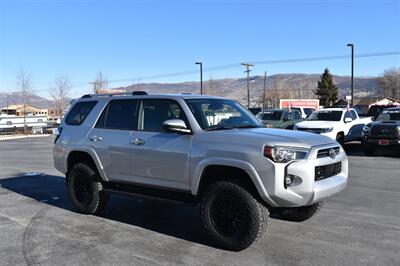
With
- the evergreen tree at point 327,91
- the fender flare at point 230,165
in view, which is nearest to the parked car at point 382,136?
the fender flare at point 230,165

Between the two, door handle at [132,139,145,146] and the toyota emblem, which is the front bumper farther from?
door handle at [132,139,145,146]

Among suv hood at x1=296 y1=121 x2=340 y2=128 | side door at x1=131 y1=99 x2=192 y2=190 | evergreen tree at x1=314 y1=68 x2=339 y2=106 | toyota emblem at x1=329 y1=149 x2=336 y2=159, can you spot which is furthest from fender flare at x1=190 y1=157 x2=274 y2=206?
evergreen tree at x1=314 y1=68 x2=339 y2=106

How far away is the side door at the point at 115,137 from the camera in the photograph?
6.97 m

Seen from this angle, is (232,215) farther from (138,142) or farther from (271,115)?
(271,115)

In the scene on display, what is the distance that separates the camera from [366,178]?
437 inches

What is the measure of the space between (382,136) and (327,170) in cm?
1098

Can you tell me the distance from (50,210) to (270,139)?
173 inches

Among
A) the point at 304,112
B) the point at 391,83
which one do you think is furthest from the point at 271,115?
the point at 391,83

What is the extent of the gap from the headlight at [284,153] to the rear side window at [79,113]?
3.61 metres

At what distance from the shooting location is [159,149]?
6.41 m

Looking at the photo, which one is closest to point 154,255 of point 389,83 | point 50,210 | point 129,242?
point 129,242

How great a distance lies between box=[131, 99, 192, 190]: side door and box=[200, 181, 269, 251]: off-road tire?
19.2 inches

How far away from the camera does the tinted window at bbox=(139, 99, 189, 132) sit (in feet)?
21.4

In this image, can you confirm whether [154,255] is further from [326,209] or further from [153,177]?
[326,209]
